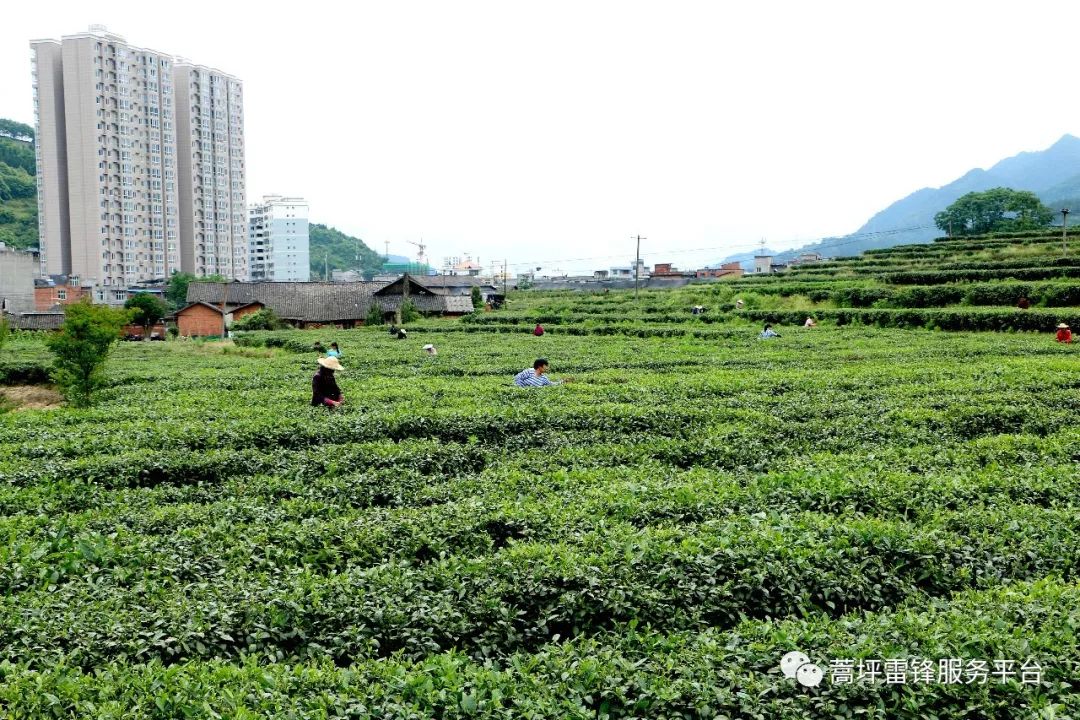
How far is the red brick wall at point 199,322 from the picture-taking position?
183ft

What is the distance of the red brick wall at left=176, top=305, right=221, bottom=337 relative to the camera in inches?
2197

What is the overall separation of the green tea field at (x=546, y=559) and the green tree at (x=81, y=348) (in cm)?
588

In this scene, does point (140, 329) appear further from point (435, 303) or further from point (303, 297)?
point (435, 303)

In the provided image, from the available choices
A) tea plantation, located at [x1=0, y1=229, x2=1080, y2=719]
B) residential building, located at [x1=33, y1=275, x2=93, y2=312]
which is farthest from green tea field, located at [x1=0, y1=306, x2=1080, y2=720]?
residential building, located at [x1=33, y1=275, x2=93, y2=312]

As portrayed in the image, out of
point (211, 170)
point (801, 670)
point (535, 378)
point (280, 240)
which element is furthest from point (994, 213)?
point (280, 240)

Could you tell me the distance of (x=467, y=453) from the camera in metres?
11.0

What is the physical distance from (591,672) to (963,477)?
5.96 meters

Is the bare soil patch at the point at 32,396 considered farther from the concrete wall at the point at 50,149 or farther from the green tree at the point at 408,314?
the concrete wall at the point at 50,149

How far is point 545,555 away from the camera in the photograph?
21.1 ft

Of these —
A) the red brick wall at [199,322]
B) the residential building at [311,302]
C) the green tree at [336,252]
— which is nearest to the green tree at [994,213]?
the residential building at [311,302]

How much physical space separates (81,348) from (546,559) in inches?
680

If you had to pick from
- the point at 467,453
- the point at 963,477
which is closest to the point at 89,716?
the point at 467,453

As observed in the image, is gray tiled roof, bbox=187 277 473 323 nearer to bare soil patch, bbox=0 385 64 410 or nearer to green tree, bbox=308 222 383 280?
bare soil patch, bbox=0 385 64 410

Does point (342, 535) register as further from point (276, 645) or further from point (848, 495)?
point (848, 495)
